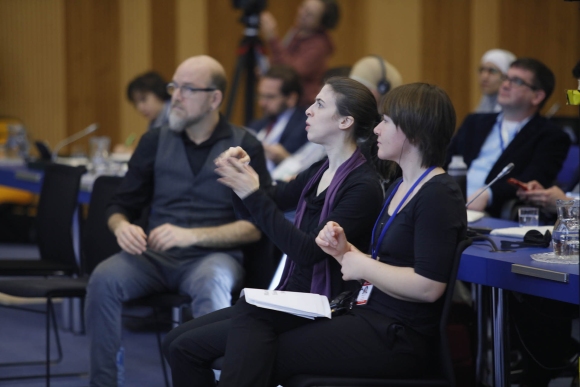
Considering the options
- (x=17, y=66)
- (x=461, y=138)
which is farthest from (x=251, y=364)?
(x=17, y=66)

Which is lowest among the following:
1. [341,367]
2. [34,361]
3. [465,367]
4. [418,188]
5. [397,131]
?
[34,361]

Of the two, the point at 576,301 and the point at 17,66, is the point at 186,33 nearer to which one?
the point at 17,66

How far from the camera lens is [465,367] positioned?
2645mm

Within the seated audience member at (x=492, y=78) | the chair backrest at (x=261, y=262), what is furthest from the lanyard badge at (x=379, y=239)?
the seated audience member at (x=492, y=78)

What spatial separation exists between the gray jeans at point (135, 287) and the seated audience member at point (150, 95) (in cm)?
227

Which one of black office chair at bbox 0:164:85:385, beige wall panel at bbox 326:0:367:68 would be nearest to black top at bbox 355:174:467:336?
black office chair at bbox 0:164:85:385

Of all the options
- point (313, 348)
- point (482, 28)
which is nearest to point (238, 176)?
point (313, 348)

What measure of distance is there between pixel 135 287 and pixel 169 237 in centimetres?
21

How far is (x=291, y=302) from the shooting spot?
1971 millimetres

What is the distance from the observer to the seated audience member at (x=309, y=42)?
591 cm

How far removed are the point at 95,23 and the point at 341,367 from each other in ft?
21.1

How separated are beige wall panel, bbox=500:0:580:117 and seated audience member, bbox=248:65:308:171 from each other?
435 cm

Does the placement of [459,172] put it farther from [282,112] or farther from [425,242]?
[282,112]

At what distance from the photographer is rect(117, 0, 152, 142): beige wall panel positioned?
775 centimetres
